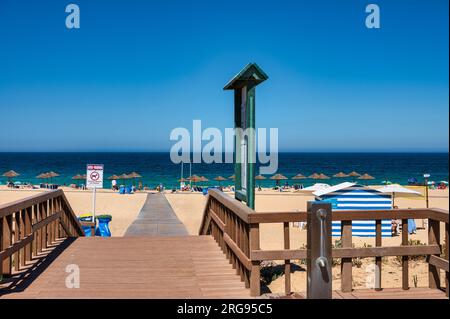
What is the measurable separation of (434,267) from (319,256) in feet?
6.93

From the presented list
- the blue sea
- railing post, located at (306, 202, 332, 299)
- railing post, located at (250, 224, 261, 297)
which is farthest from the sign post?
the blue sea

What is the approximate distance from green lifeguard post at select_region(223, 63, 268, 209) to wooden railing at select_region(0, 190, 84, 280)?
2976 mm

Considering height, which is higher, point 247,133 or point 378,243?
point 247,133

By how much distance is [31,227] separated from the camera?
21.0ft

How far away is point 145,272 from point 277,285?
241 cm

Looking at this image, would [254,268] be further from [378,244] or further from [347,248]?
[378,244]

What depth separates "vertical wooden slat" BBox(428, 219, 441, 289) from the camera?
194 inches

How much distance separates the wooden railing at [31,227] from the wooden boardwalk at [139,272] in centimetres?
31

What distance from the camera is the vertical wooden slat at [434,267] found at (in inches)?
194

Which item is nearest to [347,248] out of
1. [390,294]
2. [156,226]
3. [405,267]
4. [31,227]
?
[390,294]

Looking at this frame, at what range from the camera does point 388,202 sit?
663 inches

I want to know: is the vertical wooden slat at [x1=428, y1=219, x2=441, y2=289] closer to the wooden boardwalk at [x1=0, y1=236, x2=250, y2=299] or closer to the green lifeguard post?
the wooden boardwalk at [x1=0, y1=236, x2=250, y2=299]
